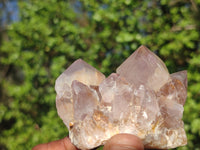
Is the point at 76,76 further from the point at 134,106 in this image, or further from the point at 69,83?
the point at 134,106

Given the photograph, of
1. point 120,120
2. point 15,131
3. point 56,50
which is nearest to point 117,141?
point 120,120

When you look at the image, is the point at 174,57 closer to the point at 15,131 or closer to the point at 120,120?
the point at 120,120

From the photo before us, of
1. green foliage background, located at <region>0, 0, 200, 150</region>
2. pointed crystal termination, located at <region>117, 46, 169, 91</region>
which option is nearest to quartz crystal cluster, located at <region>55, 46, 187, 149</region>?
pointed crystal termination, located at <region>117, 46, 169, 91</region>

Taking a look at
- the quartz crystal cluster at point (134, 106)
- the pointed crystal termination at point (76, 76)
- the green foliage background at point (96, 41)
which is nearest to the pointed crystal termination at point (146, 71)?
the quartz crystal cluster at point (134, 106)

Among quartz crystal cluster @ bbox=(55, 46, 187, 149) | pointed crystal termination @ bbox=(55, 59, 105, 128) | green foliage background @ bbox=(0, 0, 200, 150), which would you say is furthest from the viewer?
green foliage background @ bbox=(0, 0, 200, 150)

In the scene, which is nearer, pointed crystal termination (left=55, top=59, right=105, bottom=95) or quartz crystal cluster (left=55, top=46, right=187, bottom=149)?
quartz crystal cluster (left=55, top=46, right=187, bottom=149)

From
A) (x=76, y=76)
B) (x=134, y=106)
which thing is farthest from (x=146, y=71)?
(x=76, y=76)

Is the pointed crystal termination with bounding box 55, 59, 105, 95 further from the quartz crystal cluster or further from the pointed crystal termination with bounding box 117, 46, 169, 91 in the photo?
the pointed crystal termination with bounding box 117, 46, 169, 91
